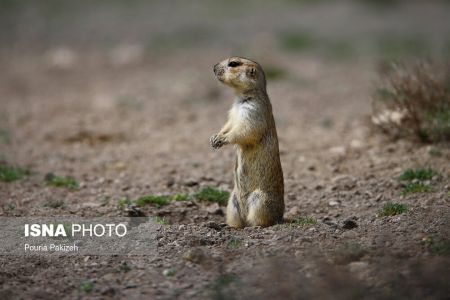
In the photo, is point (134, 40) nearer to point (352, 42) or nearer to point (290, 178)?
point (352, 42)

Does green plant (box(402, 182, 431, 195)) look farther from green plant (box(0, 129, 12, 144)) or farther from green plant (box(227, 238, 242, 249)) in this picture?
green plant (box(0, 129, 12, 144))

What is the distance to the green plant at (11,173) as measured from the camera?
788 centimetres

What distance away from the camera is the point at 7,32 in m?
18.1

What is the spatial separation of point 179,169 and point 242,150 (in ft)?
6.61

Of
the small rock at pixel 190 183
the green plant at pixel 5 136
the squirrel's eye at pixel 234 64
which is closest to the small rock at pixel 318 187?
the small rock at pixel 190 183

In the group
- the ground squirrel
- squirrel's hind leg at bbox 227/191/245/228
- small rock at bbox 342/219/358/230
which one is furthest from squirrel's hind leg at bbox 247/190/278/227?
small rock at bbox 342/219/358/230

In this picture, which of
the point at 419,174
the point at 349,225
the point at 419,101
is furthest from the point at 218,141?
the point at 419,101

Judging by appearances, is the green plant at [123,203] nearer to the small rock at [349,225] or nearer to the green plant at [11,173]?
the green plant at [11,173]

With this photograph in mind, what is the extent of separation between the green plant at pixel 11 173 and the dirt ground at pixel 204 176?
0.33 feet

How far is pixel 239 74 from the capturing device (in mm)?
6391

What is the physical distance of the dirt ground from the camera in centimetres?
493

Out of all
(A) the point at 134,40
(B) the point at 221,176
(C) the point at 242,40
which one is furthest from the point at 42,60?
(B) the point at 221,176

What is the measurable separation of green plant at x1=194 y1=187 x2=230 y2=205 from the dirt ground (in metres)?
0.12

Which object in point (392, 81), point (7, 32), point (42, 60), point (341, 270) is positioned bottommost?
point (341, 270)
